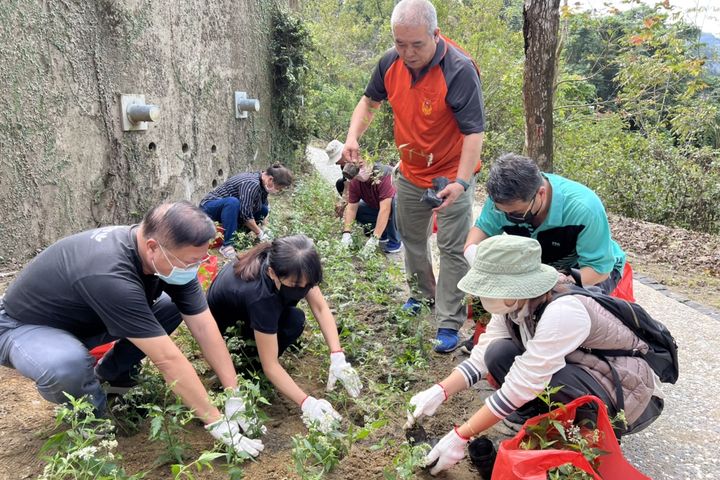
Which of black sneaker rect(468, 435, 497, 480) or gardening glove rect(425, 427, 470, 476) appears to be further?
black sneaker rect(468, 435, 497, 480)

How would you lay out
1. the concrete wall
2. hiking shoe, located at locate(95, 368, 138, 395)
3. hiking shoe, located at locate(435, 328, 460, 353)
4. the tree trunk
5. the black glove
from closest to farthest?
1. hiking shoe, located at locate(95, 368, 138, 395)
2. the black glove
3. hiking shoe, located at locate(435, 328, 460, 353)
4. the concrete wall
5. the tree trunk

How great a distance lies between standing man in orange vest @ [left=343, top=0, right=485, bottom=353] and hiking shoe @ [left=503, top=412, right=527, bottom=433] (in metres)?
0.78

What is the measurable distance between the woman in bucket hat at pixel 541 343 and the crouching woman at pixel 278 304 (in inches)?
22.6

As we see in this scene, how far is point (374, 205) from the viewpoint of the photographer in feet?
20.1

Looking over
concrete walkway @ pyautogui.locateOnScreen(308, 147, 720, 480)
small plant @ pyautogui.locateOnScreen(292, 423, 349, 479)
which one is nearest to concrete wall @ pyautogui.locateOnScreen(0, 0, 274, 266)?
small plant @ pyautogui.locateOnScreen(292, 423, 349, 479)

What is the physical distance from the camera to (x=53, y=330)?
7.57 ft

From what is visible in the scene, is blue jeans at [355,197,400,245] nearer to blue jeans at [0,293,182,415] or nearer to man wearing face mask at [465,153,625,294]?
man wearing face mask at [465,153,625,294]

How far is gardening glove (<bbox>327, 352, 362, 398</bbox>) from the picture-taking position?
2785 millimetres

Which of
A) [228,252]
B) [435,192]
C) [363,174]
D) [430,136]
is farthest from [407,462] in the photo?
[363,174]

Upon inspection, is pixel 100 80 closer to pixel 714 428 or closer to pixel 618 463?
pixel 618 463

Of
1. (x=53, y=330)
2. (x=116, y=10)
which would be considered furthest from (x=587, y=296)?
(x=116, y=10)

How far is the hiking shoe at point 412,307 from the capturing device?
3696mm

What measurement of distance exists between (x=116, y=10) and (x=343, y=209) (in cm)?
320

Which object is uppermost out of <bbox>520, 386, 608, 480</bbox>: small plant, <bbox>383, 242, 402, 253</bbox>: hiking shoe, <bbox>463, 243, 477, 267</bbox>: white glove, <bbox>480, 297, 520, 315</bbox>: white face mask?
<bbox>480, 297, 520, 315</bbox>: white face mask
